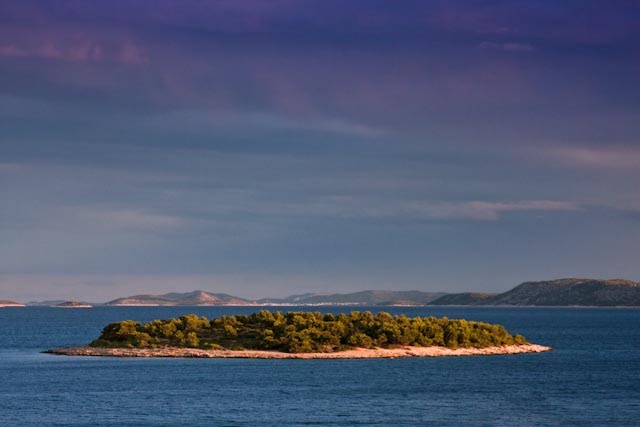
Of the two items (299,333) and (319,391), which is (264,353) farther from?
(319,391)

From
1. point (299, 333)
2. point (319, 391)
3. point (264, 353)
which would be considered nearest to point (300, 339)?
point (299, 333)

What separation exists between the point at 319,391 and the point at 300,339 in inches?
1630

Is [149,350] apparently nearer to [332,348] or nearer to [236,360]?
[236,360]

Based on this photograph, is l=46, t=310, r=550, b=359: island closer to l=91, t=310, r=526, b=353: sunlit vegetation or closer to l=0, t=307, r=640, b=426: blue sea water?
l=91, t=310, r=526, b=353: sunlit vegetation

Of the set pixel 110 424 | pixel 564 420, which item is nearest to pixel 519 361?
pixel 564 420

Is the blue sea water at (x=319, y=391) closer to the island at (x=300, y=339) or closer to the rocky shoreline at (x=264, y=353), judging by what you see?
the rocky shoreline at (x=264, y=353)

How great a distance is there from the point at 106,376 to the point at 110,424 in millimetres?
33923

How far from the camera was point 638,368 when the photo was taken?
130m

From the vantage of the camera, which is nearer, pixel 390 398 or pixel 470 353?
pixel 390 398

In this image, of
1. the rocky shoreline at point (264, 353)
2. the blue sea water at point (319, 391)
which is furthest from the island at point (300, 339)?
the blue sea water at point (319, 391)

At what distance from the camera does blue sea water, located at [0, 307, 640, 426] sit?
78350 millimetres

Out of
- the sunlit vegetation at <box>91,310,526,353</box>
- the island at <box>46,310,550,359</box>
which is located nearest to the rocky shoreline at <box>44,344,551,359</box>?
the island at <box>46,310,550,359</box>

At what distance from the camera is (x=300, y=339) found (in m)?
136

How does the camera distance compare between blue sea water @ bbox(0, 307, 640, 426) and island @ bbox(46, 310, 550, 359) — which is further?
island @ bbox(46, 310, 550, 359)
